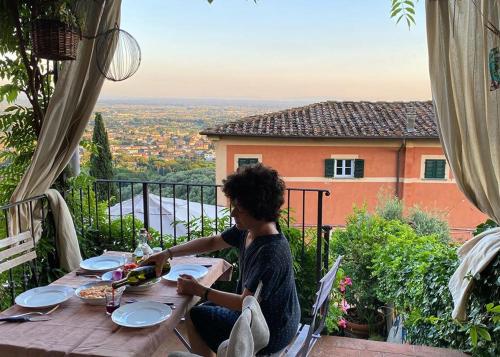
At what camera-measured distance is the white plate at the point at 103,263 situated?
75.9 inches

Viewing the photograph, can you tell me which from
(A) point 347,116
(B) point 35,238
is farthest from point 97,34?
(A) point 347,116

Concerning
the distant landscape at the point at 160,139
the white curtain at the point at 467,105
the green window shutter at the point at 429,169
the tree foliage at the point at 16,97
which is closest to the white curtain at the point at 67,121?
the tree foliage at the point at 16,97

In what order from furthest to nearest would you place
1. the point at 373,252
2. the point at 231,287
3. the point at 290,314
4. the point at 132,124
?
the point at 373,252 → the point at 132,124 → the point at 231,287 → the point at 290,314

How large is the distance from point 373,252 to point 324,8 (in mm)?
4912

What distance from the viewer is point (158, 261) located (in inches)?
71.4

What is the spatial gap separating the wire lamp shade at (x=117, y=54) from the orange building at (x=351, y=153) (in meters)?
7.30

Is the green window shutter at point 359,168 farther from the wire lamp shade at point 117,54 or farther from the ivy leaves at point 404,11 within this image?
the wire lamp shade at point 117,54

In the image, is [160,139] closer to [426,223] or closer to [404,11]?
[404,11]

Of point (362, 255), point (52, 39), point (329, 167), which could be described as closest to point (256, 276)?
point (52, 39)

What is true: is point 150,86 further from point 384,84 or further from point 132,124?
point 384,84

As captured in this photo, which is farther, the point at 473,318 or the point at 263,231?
the point at 473,318

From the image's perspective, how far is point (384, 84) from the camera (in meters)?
7.89

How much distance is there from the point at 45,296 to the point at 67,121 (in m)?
1.49

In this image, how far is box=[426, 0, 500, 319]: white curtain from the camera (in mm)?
2172
